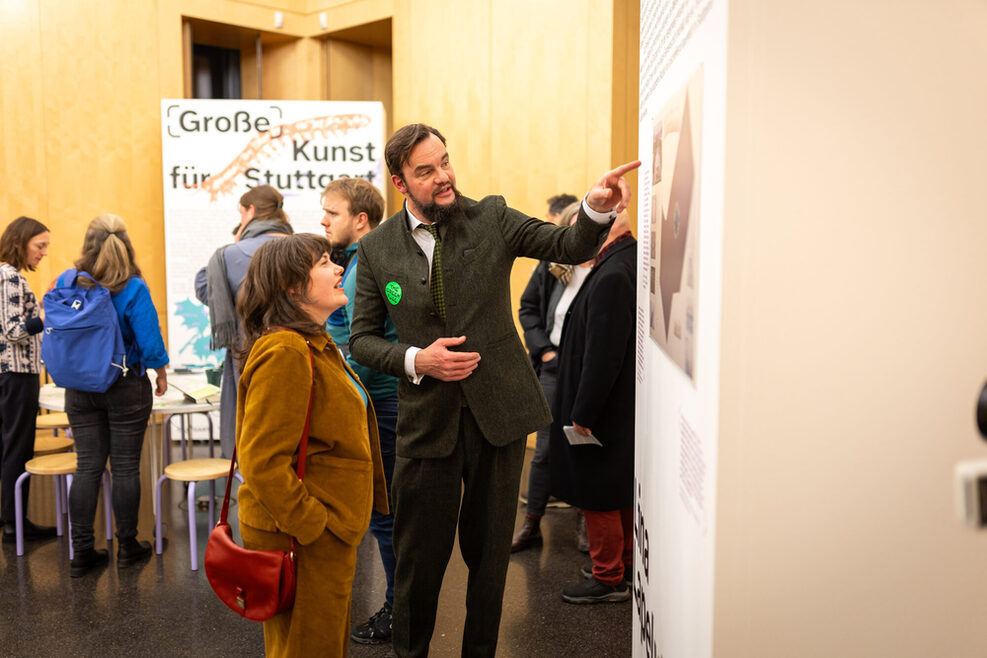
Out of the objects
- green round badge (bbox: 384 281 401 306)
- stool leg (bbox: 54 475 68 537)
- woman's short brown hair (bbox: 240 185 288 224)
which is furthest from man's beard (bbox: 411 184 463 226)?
stool leg (bbox: 54 475 68 537)

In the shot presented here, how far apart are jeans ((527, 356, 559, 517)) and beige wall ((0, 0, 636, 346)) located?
2265 mm

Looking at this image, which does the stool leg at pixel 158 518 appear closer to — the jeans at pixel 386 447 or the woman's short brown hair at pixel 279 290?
the jeans at pixel 386 447

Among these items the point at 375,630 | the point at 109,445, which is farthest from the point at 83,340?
the point at 375,630

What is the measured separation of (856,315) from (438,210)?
1.44m

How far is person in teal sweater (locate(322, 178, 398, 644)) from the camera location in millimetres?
3098

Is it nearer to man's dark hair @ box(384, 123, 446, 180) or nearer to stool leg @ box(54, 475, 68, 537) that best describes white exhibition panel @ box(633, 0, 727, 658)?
man's dark hair @ box(384, 123, 446, 180)

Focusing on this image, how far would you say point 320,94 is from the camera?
8422 millimetres

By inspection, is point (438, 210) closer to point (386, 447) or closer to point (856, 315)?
point (386, 447)

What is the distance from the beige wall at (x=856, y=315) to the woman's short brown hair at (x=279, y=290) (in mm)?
1196

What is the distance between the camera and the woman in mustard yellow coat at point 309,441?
6.47 ft

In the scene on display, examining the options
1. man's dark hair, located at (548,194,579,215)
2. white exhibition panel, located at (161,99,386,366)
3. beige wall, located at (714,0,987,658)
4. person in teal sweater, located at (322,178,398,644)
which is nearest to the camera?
beige wall, located at (714,0,987,658)

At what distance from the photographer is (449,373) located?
231 centimetres

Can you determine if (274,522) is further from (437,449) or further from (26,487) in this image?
(26,487)

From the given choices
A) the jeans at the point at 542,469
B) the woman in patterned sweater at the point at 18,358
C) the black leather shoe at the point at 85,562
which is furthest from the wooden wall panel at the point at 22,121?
the jeans at the point at 542,469
